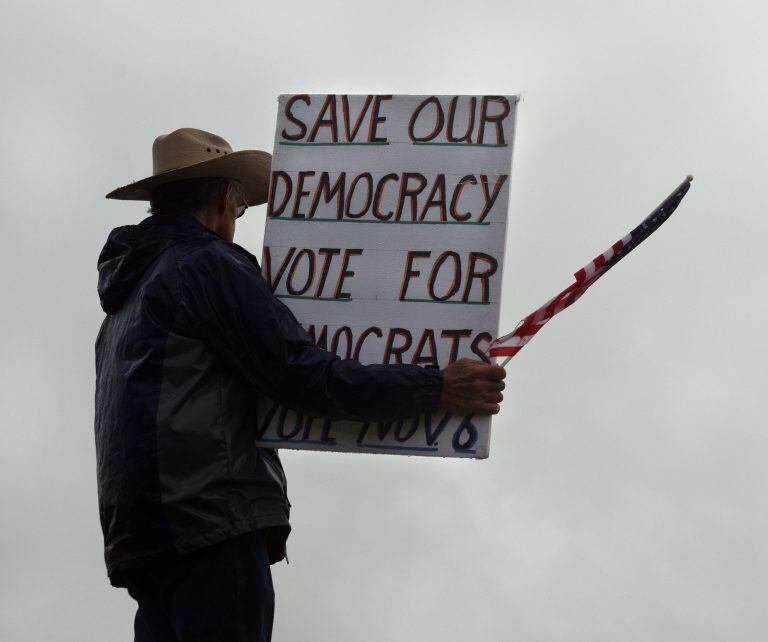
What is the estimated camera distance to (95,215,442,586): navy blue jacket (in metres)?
5.20

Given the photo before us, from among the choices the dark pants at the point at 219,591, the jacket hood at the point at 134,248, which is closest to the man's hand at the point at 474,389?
the dark pants at the point at 219,591

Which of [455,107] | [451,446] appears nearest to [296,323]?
[451,446]

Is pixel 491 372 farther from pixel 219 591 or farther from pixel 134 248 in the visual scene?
pixel 134 248

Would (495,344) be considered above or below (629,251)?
below

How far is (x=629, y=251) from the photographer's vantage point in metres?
5.58

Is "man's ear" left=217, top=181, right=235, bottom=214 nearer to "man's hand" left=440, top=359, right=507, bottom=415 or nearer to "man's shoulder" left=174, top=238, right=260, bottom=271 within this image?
"man's shoulder" left=174, top=238, right=260, bottom=271

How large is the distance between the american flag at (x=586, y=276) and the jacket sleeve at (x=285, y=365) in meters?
0.32

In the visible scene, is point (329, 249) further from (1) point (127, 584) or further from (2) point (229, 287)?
(1) point (127, 584)

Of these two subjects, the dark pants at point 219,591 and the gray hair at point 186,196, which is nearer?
the dark pants at point 219,591

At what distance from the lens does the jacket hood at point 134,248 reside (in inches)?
220

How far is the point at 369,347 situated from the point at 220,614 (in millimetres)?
1151

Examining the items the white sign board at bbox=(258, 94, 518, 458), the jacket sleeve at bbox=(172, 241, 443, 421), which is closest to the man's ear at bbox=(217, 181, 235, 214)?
the white sign board at bbox=(258, 94, 518, 458)

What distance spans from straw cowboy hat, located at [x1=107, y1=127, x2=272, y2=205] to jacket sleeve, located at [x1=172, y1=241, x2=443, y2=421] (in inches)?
24.8

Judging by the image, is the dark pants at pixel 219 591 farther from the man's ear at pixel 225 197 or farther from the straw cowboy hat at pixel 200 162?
the straw cowboy hat at pixel 200 162
